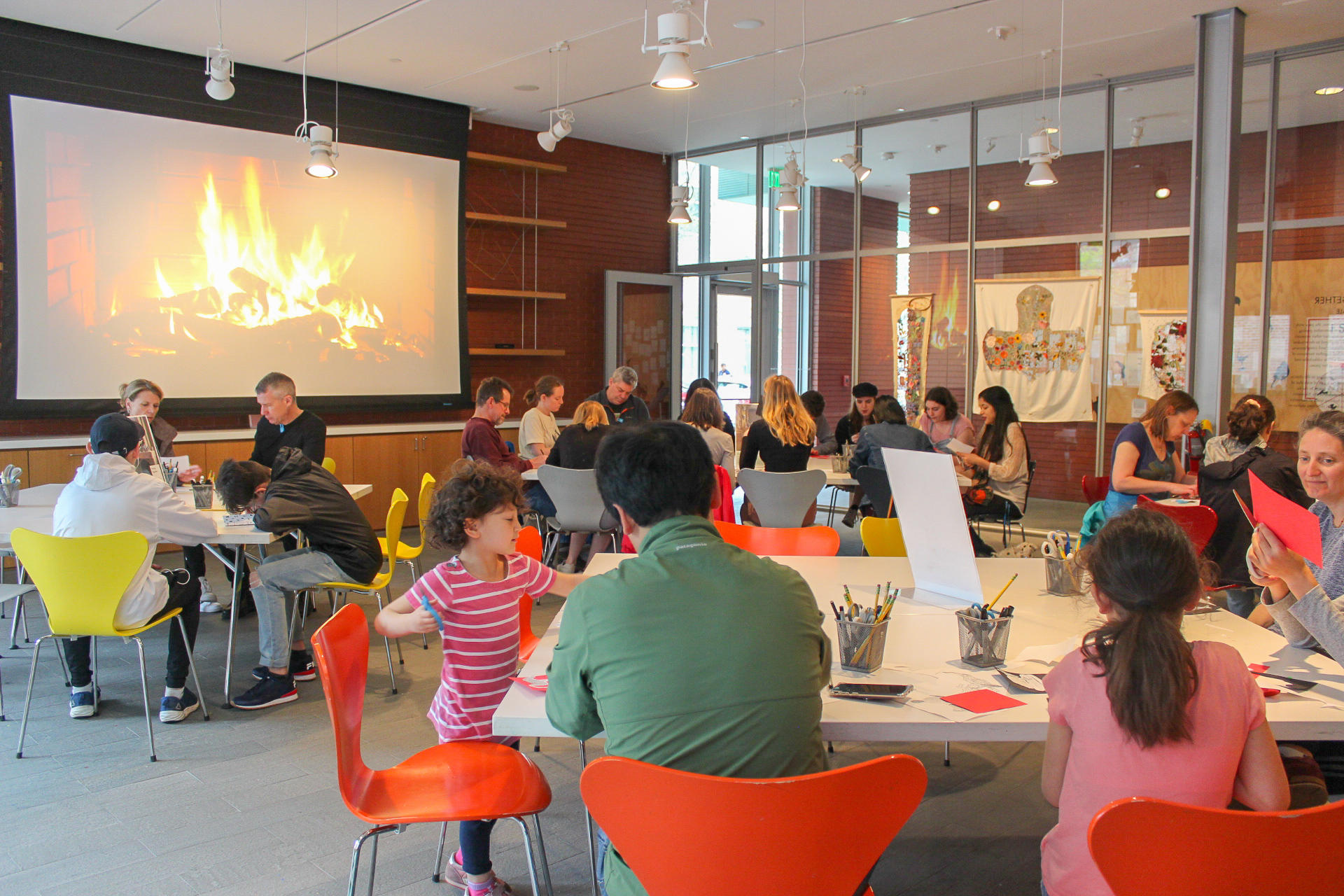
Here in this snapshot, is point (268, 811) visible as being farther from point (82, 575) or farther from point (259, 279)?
point (259, 279)

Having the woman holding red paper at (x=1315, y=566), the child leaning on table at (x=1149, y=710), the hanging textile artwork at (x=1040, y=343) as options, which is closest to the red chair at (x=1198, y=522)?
the woman holding red paper at (x=1315, y=566)

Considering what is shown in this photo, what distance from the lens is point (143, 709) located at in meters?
4.02

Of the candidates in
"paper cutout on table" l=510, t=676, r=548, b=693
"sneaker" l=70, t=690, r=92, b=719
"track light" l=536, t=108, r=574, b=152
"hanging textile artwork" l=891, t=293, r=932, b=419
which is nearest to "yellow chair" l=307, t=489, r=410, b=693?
"sneaker" l=70, t=690, r=92, b=719

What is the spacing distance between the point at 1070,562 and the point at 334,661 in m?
2.09

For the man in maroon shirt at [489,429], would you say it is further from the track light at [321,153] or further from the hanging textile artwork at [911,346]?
the hanging textile artwork at [911,346]

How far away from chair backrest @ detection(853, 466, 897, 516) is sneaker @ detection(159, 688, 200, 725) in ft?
12.5

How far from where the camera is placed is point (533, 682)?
208 cm

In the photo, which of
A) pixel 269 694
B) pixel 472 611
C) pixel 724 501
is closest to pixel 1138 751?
pixel 472 611

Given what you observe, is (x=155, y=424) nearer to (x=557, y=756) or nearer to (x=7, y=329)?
(x=7, y=329)

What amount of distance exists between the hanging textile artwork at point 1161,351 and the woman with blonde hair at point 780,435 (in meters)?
3.18

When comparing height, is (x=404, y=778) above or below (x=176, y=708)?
above

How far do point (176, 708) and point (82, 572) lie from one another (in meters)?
0.77

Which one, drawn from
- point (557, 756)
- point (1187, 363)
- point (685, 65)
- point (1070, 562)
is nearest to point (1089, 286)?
point (1187, 363)

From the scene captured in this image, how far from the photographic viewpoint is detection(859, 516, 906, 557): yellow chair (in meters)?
3.66
